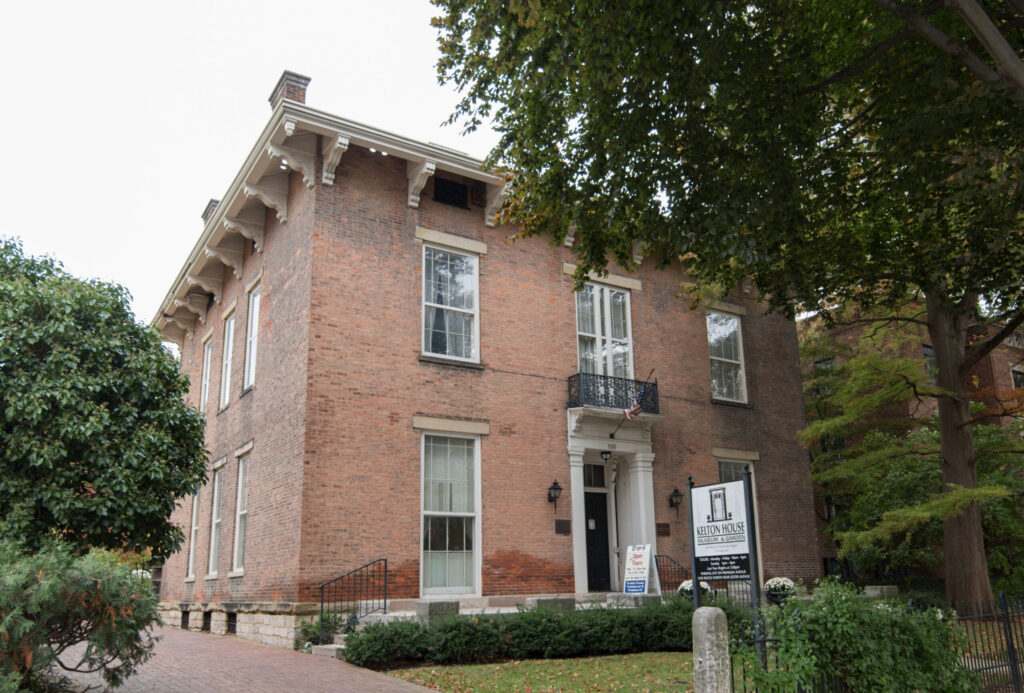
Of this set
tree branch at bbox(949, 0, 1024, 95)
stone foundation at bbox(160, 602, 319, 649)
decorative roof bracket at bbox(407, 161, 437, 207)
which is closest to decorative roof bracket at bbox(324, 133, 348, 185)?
decorative roof bracket at bbox(407, 161, 437, 207)

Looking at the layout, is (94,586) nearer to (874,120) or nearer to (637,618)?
(637,618)

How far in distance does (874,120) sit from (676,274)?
30.2 ft

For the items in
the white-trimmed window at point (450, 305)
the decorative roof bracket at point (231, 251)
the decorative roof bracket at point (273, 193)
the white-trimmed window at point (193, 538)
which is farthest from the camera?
the white-trimmed window at point (193, 538)

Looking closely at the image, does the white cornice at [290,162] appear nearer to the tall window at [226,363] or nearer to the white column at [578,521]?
the tall window at [226,363]

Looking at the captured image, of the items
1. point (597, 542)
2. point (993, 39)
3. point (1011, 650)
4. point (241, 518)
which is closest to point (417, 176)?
point (241, 518)

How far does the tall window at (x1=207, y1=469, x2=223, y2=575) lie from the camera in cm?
1914

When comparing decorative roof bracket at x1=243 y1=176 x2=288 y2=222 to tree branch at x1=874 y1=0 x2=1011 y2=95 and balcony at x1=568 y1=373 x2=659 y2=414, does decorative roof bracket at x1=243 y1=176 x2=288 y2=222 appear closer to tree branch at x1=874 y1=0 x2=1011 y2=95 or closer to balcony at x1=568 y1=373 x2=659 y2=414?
balcony at x1=568 y1=373 x2=659 y2=414

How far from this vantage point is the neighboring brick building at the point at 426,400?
15.1m

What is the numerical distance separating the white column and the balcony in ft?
3.72

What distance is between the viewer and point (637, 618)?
13.6 m

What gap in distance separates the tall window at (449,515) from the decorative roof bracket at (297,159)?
18.2 feet

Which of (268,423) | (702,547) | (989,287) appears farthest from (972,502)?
(268,423)

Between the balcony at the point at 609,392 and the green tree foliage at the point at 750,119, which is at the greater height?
the green tree foliage at the point at 750,119

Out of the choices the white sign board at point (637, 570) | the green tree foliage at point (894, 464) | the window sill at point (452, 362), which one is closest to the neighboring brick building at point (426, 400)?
the window sill at point (452, 362)
